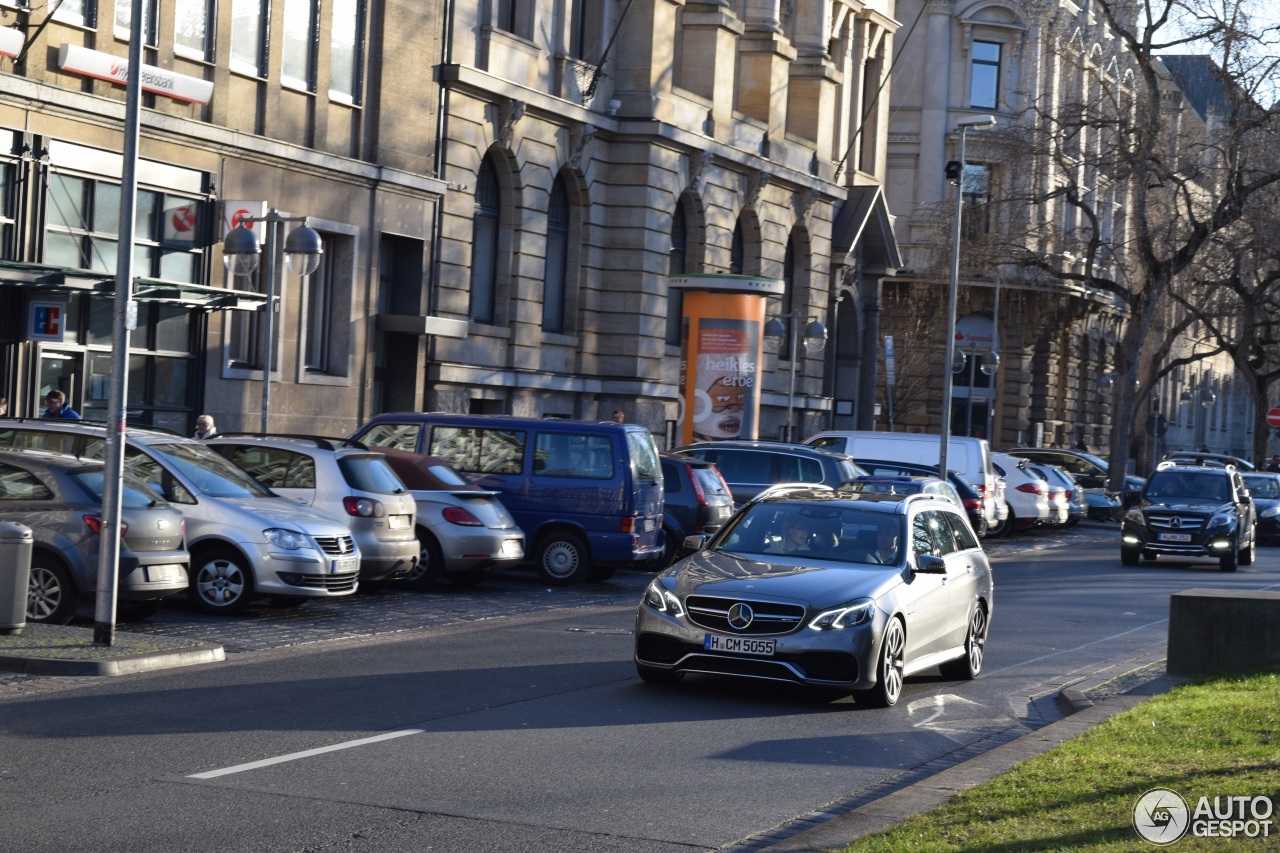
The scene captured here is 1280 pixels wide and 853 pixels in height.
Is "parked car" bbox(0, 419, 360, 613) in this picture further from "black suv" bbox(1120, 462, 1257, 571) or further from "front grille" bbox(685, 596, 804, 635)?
"black suv" bbox(1120, 462, 1257, 571)

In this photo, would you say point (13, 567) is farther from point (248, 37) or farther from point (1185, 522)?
point (1185, 522)

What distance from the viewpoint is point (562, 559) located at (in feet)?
74.4

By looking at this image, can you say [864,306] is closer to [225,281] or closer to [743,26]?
[743,26]

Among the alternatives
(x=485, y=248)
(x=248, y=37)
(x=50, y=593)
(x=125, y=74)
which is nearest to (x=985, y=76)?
(x=485, y=248)

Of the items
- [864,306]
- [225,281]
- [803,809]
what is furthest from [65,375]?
[864,306]

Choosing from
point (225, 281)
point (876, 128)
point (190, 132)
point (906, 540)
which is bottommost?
point (906, 540)

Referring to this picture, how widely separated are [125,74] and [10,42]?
2832 millimetres

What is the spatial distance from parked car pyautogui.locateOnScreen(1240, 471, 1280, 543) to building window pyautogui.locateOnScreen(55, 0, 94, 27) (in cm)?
2889

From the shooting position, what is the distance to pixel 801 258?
164 feet

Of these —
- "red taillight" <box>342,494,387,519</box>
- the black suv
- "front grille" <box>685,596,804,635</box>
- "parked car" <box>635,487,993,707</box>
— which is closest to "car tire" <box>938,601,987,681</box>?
"parked car" <box>635,487,993,707</box>

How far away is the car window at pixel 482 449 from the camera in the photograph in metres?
22.8

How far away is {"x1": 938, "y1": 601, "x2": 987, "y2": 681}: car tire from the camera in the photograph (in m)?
14.9

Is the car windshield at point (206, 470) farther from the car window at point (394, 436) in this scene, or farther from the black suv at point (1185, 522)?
the black suv at point (1185, 522)

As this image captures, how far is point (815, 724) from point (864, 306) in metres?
43.6
